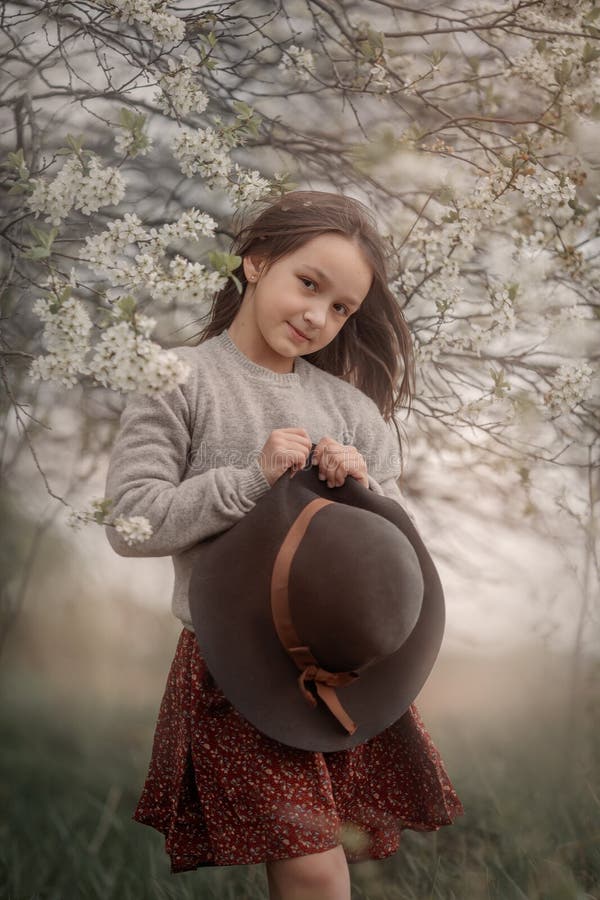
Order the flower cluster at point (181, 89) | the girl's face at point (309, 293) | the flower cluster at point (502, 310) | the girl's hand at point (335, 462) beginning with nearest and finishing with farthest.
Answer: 1. the girl's hand at point (335, 462)
2. the girl's face at point (309, 293)
3. the flower cluster at point (181, 89)
4. the flower cluster at point (502, 310)

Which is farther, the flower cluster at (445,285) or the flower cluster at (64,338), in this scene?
the flower cluster at (445,285)

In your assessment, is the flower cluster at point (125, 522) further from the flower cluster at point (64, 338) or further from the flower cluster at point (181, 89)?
the flower cluster at point (181, 89)

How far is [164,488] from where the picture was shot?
1.71m

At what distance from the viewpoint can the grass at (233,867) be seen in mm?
2457

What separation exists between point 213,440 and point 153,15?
107 cm

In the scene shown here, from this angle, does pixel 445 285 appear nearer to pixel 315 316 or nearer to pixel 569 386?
pixel 569 386

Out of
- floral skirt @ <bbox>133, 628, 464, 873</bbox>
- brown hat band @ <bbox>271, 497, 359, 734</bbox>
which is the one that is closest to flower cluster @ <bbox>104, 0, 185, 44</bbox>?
brown hat band @ <bbox>271, 497, 359, 734</bbox>

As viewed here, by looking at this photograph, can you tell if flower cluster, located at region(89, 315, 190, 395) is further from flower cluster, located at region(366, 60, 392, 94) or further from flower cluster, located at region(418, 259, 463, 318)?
flower cluster, located at region(366, 60, 392, 94)

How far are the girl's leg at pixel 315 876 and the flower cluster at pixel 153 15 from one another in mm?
1841

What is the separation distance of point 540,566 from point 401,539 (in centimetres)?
150

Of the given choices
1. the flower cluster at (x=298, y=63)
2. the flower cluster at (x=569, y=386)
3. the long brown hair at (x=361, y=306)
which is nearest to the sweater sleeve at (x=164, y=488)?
the long brown hair at (x=361, y=306)

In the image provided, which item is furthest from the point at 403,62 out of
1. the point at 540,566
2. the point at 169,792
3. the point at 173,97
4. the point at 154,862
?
the point at 154,862

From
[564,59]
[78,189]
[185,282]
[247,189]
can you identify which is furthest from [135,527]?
[564,59]

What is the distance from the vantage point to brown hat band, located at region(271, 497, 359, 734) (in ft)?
5.26
